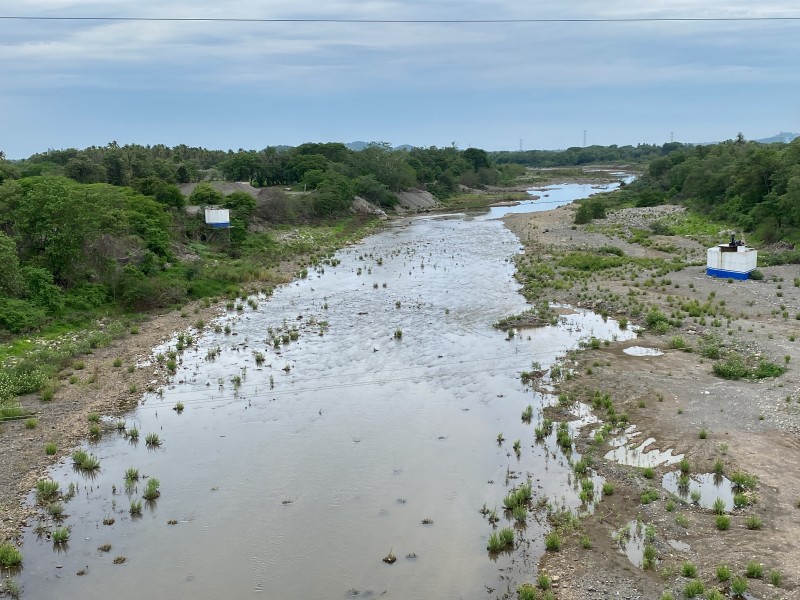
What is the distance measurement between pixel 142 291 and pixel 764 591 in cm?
2873

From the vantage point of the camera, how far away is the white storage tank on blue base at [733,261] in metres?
34.6

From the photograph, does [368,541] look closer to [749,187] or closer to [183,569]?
[183,569]

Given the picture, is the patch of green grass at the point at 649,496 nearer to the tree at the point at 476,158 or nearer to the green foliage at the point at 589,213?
the green foliage at the point at 589,213

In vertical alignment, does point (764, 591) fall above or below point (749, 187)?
below

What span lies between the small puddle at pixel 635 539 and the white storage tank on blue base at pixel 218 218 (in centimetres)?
3961

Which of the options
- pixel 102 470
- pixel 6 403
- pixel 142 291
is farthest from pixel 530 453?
pixel 142 291

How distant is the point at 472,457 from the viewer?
1709 centimetres

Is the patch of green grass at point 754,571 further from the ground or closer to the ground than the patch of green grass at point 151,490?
further from the ground

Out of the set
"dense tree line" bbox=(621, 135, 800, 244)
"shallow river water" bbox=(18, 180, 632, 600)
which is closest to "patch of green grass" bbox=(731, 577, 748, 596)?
"shallow river water" bbox=(18, 180, 632, 600)

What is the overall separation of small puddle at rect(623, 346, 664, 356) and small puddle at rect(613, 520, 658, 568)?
→ 39.5 ft

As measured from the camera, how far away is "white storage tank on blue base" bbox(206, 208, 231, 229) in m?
47.4

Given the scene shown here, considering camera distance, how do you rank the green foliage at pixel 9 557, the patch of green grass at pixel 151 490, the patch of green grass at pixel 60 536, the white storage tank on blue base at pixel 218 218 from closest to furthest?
the green foliage at pixel 9 557 → the patch of green grass at pixel 60 536 → the patch of green grass at pixel 151 490 → the white storage tank on blue base at pixel 218 218

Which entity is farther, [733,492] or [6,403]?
[6,403]

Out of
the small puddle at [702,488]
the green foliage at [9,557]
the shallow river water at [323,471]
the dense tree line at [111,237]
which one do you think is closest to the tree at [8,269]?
the dense tree line at [111,237]
